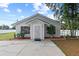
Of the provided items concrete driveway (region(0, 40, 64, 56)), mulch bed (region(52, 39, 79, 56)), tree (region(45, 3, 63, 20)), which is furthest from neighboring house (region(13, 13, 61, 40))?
→ concrete driveway (region(0, 40, 64, 56))

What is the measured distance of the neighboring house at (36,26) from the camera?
19.9m

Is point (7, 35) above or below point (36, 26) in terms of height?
below

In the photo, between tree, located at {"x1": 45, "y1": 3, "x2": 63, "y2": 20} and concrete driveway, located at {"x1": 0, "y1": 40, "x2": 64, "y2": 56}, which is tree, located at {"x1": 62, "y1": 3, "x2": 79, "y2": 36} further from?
concrete driveway, located at {"x1": 0, "y1": 40, "x2": 64, "y2": 56}

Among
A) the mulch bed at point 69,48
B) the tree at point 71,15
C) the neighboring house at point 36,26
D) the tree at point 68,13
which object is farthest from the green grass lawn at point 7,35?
the mulch bed at point 69,48

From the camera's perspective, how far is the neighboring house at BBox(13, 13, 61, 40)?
19.9m

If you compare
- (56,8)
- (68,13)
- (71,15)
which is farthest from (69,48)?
(56,8)

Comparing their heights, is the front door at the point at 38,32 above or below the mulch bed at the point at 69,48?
above

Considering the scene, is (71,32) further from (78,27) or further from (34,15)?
(34,15)

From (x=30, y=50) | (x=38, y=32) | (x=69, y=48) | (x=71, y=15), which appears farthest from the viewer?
(x=71, y=15)

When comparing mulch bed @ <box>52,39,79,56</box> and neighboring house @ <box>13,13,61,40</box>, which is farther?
neighboring house @ <box>13,13,61,40</box>

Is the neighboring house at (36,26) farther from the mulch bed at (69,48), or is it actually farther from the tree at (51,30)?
the mulch bed at (69,48)

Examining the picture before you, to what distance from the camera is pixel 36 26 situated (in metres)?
19.9

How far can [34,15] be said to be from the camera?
20.8 m

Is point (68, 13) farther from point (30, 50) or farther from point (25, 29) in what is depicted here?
point (30, 50)
